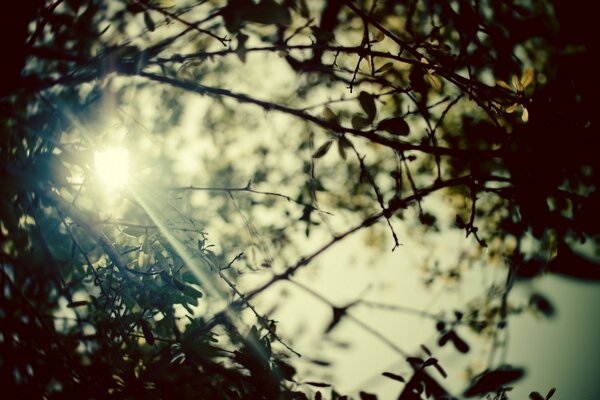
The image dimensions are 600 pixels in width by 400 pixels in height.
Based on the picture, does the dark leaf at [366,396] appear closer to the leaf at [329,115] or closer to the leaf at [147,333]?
the leaf at [147,333]

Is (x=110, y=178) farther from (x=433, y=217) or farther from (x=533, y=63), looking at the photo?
(x=533, y=63)

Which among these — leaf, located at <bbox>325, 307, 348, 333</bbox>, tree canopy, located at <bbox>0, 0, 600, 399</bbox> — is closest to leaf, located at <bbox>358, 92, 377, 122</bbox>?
tree canopy, located at <bbox>0, 0, 600, 399</bbox>

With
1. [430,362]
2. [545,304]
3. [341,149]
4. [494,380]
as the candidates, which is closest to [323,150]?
[341,149]

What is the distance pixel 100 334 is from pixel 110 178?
1.07 metres

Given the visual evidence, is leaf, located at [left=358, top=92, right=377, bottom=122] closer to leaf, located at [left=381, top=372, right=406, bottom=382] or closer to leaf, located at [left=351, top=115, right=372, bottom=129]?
leaf, located at [left=351, top=115, right=372, bottom=129]

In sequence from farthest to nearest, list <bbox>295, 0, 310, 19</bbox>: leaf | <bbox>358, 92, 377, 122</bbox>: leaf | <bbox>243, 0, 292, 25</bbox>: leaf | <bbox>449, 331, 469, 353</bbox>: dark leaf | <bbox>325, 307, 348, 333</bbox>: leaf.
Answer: <bbox>325, 307, 348, 333</bbox>: leaf, <bbox>449, 331, 469, 353</bbox>: dark leaf, <bbox>358, 92, 377, 122</bbox>: leaf, <bbox>295, 0, 310, 19</bbox>: leaf, <bbox>243, 0, 292, 25</bbox>: leaf

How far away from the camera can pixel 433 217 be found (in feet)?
11.3

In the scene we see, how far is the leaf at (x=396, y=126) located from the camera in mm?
1550

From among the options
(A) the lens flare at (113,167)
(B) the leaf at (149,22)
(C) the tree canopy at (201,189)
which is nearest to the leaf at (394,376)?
(C) the tree canopy at (201,189)

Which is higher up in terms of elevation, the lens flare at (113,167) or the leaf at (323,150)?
the leaf at (323,150)

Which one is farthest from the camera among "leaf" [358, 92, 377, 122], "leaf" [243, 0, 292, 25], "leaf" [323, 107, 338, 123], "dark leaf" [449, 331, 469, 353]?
"dark leaf" [449, 331, 469, 353]

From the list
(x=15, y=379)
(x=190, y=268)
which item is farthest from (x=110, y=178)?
(x=15, y=379)

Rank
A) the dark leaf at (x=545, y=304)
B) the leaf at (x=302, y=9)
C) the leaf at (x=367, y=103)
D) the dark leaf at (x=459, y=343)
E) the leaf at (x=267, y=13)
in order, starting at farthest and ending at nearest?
the dark leaf at (x=545, y=304)
the dark leaf at (x=459, y=343)
the leaf at (x=367, y=103)
the leaf at (x=302, y=9)
the leaf at (x=267, y=13)

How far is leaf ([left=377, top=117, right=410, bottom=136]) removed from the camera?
155 centimetres
